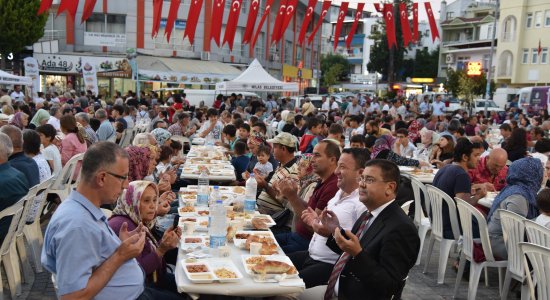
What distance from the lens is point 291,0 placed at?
1634 cm

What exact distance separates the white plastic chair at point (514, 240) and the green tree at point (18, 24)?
28068mm

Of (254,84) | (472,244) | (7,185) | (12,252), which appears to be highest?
(254,84)

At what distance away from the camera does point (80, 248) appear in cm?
256

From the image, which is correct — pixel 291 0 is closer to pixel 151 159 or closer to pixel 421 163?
pixel 421 163

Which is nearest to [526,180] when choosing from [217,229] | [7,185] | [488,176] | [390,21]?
[488,176]

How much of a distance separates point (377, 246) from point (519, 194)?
8.54ft

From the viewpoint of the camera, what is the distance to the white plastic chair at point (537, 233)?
14.2 ft

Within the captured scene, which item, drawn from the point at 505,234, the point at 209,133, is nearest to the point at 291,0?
the point at 209,133

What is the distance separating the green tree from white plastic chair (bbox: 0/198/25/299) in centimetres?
2582

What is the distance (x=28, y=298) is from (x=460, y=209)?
14.4ft

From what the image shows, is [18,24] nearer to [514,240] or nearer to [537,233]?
[514,240]

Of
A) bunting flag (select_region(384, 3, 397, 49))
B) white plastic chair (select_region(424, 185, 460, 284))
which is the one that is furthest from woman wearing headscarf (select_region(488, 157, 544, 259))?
bunting flag (select_region(384, 3, 397, 49))

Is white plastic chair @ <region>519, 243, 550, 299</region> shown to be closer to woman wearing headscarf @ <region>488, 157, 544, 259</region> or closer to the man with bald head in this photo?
woman wearing headscarf @ <region>488, 157, 544, 259</region>

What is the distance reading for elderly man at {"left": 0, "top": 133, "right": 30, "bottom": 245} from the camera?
4.66 metres
